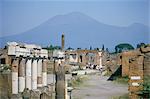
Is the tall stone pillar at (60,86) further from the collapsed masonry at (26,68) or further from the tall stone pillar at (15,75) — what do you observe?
the tall stone pillar at (15,75)

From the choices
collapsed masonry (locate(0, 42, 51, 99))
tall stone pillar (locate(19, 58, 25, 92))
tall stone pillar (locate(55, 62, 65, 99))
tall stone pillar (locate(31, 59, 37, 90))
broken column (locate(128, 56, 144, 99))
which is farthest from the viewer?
tall stone pillar (locate(31, 59, 37, 90))

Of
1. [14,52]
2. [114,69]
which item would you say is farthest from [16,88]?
[114,69]

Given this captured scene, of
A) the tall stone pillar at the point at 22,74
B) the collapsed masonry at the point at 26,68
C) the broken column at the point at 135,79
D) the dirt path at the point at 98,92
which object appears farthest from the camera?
the dirt path at the point at 98,92

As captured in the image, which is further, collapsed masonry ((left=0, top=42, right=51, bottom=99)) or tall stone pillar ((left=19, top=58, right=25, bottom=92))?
tall stone pillar ((left=19, top=58, right=25, bottom=92))

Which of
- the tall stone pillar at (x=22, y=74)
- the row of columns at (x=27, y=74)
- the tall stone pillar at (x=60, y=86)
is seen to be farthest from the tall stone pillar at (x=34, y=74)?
the tall stone pillar at (x=60, y=86)

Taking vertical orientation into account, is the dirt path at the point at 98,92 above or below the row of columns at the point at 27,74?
below

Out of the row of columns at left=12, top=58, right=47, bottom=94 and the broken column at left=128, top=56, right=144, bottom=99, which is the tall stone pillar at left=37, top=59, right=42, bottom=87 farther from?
the broken column at left=128, top=56, right=144, bottom=99

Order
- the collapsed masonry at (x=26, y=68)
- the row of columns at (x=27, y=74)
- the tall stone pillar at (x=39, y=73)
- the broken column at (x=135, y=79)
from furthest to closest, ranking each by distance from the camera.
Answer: the tall stone pillar at (x=39, y=73) < the row of columns at (x=27, y=74) < the collapsed masonry at (x=26, y=68) < the broken column at (x=135, y=79)

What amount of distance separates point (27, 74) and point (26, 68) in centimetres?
36

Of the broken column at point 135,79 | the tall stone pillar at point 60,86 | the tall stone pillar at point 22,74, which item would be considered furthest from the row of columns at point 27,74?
the broken column at point 135,79

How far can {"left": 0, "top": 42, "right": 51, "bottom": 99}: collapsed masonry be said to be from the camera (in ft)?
58.6

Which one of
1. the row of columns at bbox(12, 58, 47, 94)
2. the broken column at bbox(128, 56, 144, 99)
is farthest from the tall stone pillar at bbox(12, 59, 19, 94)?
the broken column at bbox(128, 56, 144, 99)

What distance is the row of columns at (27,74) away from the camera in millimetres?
18094

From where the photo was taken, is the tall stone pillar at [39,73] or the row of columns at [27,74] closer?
the row of columns at [27,74]
